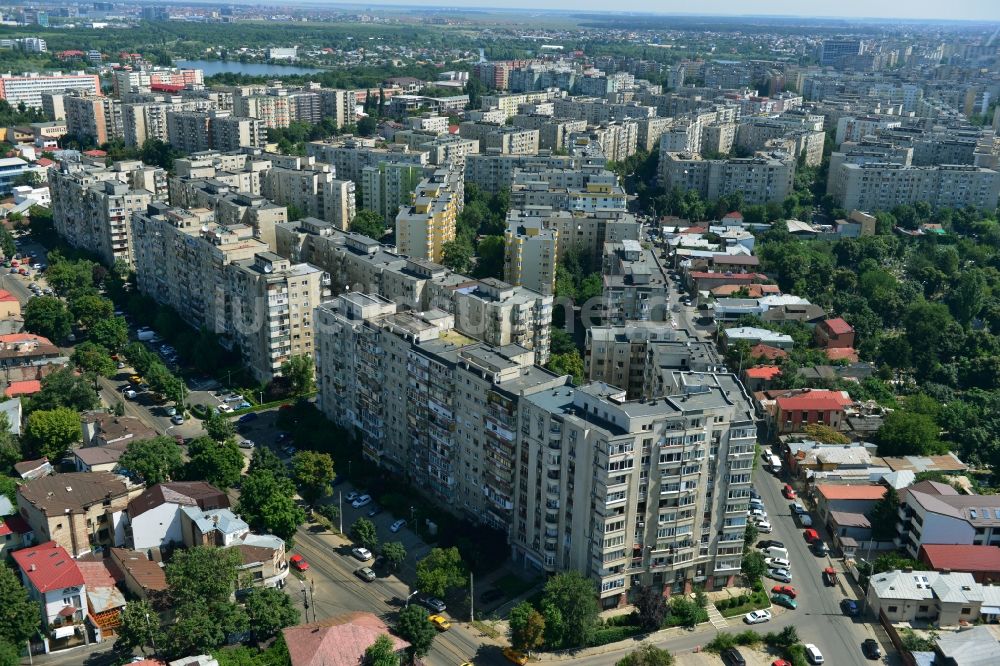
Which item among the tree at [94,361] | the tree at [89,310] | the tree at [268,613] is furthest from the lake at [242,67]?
the tree at [268,613]

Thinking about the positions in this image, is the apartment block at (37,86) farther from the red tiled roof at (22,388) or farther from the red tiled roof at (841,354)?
the red tiled roof at (841,354)

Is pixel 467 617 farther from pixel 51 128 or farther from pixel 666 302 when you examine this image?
pixel 51 128

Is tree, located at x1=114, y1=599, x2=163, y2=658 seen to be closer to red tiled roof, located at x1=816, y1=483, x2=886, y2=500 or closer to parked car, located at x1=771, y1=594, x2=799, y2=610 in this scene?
parked car, located at x1=771, y1=594, x2=799, y2=610

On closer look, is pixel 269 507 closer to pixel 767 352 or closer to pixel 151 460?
pixel 151 460

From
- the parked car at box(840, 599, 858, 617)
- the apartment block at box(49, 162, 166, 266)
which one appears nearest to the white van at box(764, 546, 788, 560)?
the parked car at box(840, 599, 858, 617)

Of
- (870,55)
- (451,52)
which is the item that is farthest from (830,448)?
(451,52)
